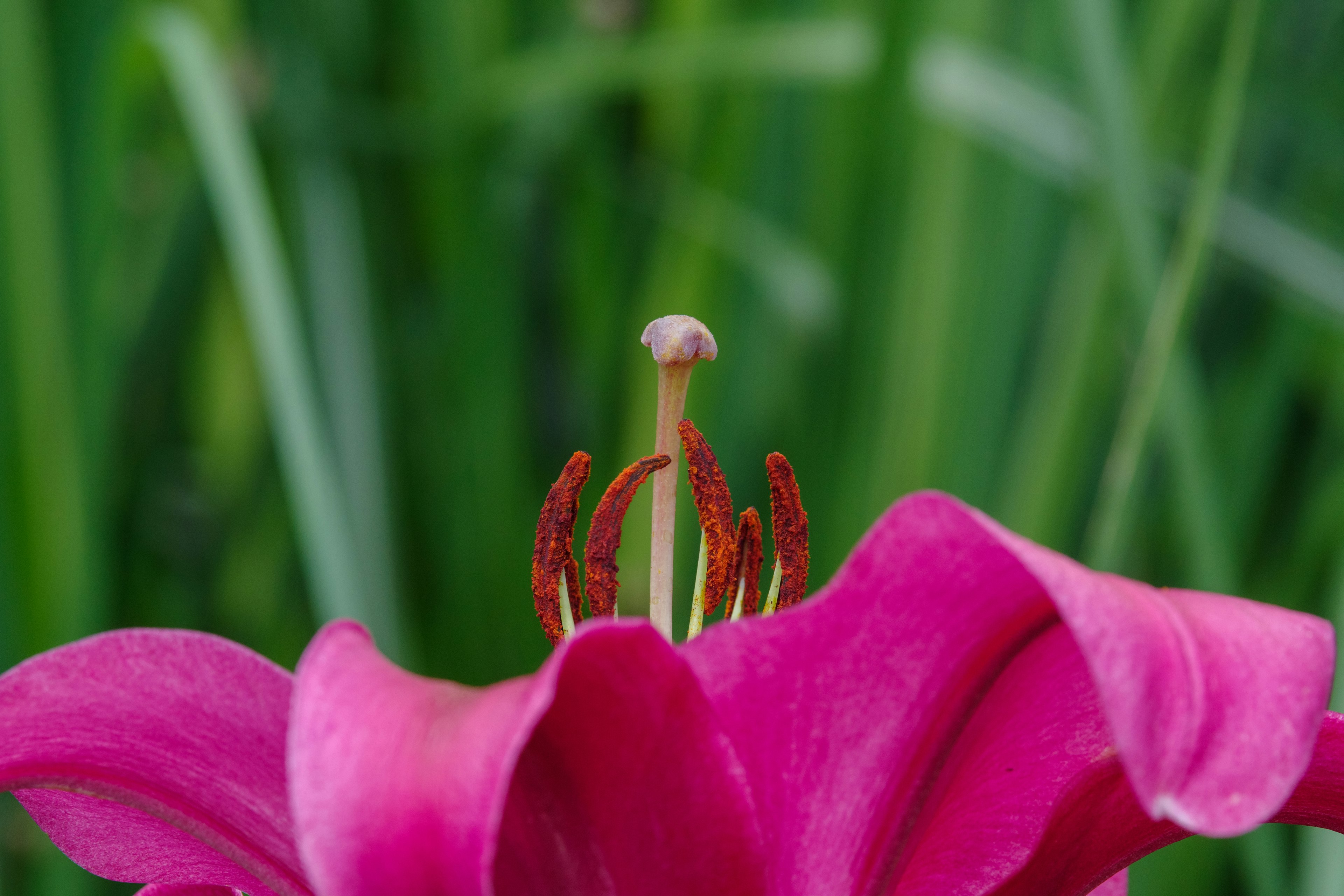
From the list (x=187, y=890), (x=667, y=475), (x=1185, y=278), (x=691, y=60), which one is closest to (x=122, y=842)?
(x=187, y=890)

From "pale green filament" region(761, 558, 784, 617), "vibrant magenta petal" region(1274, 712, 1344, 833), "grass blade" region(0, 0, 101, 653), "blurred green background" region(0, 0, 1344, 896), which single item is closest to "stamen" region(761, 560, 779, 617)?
"pale green filament" region(761, 558, 784, 617)

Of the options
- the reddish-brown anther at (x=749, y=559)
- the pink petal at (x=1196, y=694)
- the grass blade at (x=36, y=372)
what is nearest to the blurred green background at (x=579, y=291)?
the grass blade at (x=36, y=372)

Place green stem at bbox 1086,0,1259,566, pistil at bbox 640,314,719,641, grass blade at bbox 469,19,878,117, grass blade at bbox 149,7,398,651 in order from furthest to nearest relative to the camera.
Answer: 1. grass blade at bbox 469,19,878,117
2. grass blade at bbox 149,7,398,651
3. green stem at bbox 1086,0,1259,566
4. pistil at bbox 640,314,719,641

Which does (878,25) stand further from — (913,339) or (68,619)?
(68,619)

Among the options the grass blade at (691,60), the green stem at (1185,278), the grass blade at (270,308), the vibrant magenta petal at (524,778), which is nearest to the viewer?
the vibrant magenta petal at (524,778)

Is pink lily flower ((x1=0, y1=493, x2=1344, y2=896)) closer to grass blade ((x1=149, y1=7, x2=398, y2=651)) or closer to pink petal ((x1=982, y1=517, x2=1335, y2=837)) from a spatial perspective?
pink petal ((x1=982, y1=517, x2=1335, y2=837))

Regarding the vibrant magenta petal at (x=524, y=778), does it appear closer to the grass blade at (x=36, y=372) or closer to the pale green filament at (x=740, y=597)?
the pale green filament at (x=740, y=597)
